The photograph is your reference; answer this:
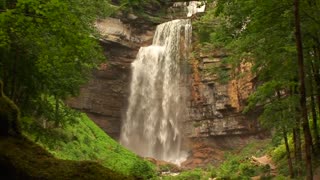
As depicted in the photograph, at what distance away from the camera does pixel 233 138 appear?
37.8m

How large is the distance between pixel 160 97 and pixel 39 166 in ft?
121

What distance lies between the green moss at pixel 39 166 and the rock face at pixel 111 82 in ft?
114

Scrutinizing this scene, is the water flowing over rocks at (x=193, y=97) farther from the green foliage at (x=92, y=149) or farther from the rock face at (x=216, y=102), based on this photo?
the green foliage at (x=92, y=149)

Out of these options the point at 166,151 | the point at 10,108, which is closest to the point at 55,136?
the point at 10,108

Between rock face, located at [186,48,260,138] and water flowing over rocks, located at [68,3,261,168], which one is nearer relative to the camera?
rock face, located at [186,48,260,138]

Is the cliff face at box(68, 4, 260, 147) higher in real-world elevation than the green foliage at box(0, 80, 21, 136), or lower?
higher

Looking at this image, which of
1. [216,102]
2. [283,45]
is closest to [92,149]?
[216,102]

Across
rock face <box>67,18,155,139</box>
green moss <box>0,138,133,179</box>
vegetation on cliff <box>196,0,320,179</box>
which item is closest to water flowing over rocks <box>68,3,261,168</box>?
rock face <box>67,18,155,139</box>

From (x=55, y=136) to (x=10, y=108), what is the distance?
9.38m

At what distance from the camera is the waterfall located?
3972cm

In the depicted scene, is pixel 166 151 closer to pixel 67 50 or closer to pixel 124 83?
pixel 124 83

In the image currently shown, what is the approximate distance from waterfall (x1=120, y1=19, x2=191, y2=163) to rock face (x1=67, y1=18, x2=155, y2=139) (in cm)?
89

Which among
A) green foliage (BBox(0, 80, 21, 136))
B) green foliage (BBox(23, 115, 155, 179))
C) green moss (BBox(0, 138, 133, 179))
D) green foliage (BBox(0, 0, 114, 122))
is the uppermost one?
green foliage (BBox(0, 0, 114, 122))

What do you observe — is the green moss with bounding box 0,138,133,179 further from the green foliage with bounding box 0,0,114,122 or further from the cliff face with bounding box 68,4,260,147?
the cliff face with bounding box 68,4,260,147
